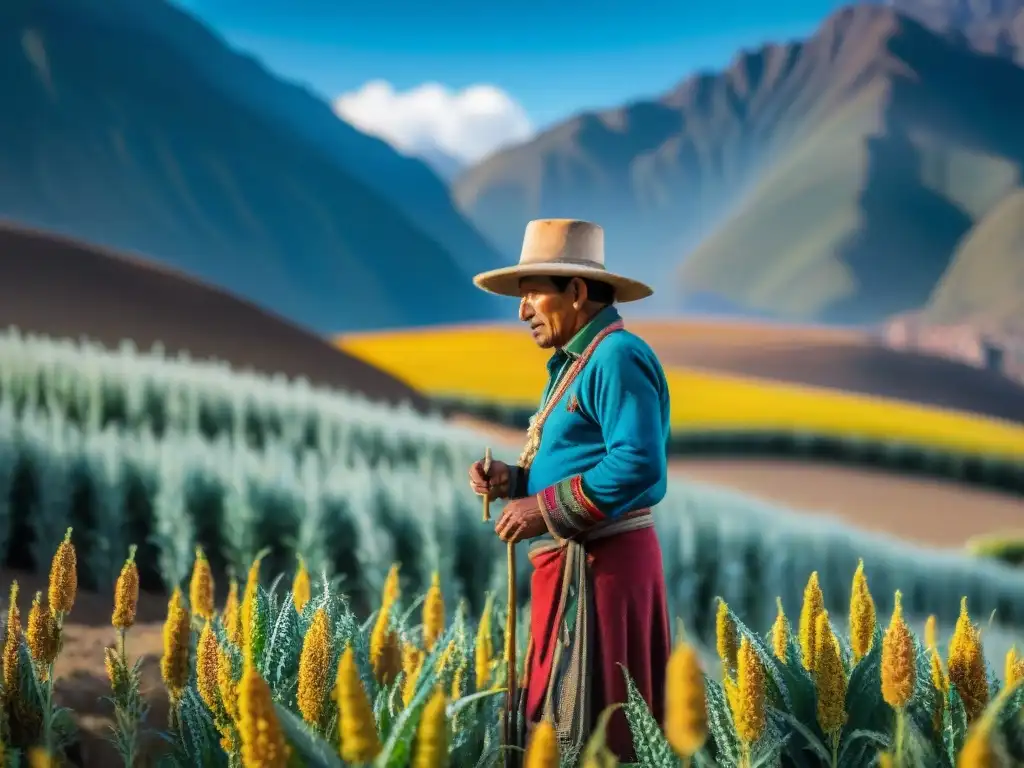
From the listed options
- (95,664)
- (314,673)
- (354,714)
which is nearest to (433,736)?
(354,714)

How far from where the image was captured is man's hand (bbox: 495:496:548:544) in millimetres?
2217

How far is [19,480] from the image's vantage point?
455cm

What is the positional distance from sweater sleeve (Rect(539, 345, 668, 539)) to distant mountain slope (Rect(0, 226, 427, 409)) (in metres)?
11.9

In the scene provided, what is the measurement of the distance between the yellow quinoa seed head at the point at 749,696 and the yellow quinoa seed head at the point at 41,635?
143cm

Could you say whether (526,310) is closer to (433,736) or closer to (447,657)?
(447,657)

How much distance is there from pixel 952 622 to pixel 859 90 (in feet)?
494

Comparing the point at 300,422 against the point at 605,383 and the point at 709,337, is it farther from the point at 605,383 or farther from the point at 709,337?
the point at 709,337

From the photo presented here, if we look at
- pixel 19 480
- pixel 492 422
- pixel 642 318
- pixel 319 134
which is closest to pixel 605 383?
pixel 19 480

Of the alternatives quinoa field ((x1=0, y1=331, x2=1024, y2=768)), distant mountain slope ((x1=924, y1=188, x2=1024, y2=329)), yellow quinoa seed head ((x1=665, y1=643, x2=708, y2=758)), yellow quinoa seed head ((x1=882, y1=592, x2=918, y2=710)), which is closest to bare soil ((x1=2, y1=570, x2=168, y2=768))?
quinoa field ((x1=0, y1=331, x2=1024, y2=768))

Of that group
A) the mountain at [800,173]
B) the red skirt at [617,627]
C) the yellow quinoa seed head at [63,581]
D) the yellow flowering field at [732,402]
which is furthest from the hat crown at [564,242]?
the mountain at [800,173]

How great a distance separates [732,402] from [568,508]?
17.4 meters

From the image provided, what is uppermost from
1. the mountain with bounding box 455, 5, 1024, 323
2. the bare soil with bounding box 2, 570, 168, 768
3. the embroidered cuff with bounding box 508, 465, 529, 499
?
the mountain with bounding box 455, 5, 1024, 323

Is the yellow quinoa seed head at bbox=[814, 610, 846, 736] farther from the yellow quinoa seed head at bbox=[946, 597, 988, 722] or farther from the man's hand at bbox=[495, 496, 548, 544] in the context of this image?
the man's hand at bbox=[495, 496, 548, 544]

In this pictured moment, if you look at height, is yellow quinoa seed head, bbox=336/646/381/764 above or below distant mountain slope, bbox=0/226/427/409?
below
